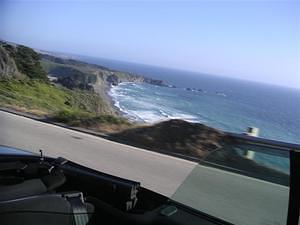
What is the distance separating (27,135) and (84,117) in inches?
Result: 246

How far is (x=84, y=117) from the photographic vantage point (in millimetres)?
18141

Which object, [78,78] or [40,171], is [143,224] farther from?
[78,78]

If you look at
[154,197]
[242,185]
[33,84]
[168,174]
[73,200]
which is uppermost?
[242,185]

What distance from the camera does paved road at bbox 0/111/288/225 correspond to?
2.12 m

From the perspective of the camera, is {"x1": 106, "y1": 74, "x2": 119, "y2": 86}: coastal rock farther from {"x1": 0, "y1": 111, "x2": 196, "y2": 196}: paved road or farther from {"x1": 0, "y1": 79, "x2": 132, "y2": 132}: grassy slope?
{"x1": 0, "y1": 111, "x2": 196, "y2": 196}: paved road

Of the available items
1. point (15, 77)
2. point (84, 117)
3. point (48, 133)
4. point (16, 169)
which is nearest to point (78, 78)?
point (15, 77)

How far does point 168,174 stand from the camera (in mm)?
9047

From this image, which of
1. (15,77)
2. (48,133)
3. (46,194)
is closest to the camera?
(46,194)

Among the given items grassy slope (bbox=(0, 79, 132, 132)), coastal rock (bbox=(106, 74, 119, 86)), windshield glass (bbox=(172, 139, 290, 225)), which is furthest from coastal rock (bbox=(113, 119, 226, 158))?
coastal rock (bbox=(106, 74, 119, 86))

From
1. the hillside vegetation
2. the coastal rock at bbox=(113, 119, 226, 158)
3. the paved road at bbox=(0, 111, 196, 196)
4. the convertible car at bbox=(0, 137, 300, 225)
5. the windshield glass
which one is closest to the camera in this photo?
the convertible car at bbox=(0, 137, 300, 225)

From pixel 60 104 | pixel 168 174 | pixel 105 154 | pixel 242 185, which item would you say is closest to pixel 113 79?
pixel 60 104

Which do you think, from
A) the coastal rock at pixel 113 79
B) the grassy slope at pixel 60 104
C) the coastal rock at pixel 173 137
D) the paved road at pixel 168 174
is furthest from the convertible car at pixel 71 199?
the coastal rock at pixel 113 79

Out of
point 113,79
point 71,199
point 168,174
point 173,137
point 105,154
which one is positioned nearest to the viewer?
point 71,199

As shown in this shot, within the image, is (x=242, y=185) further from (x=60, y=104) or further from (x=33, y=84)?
(x=33, y=84)
